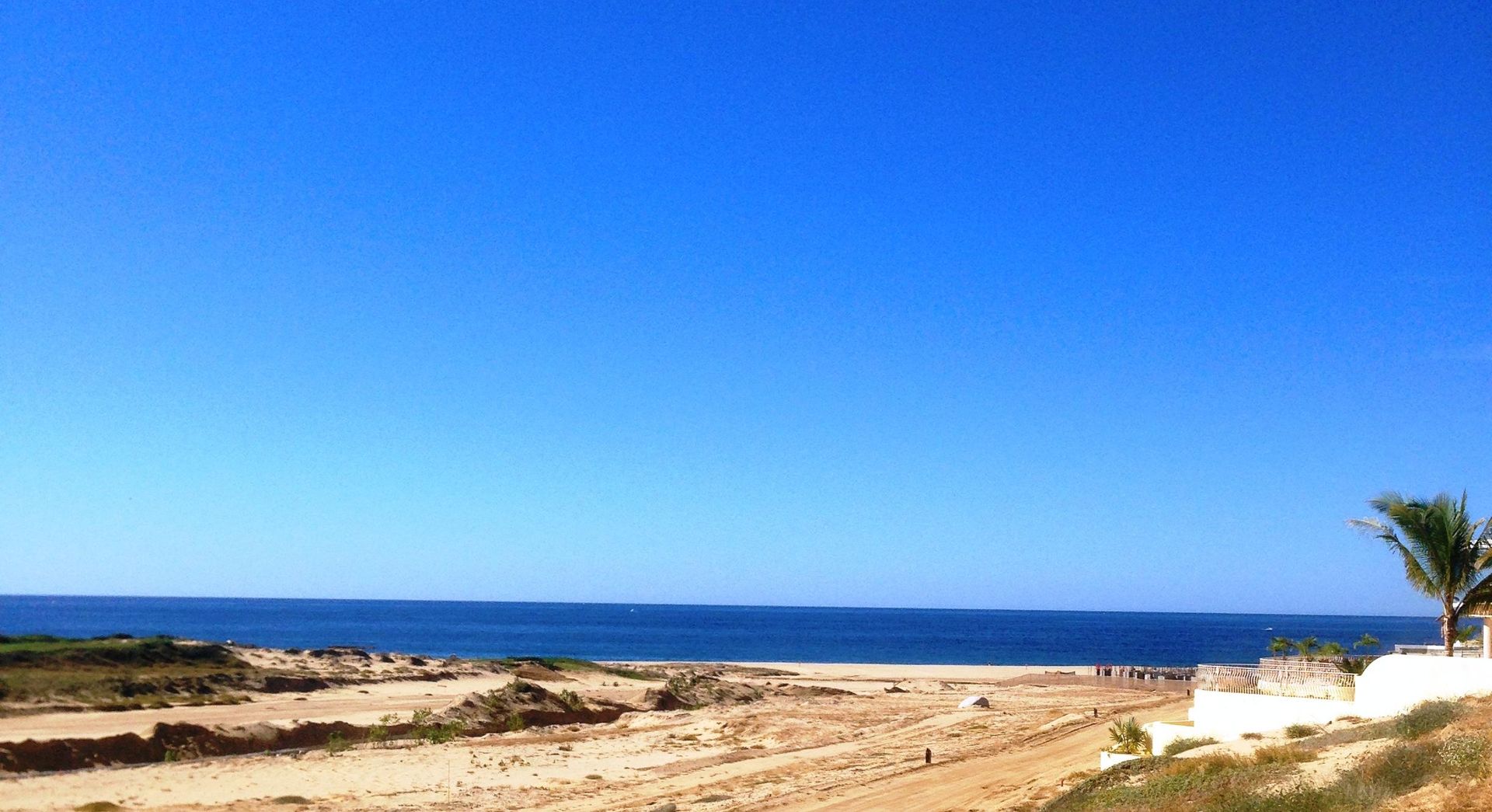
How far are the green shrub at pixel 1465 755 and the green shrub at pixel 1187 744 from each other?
7210 mm

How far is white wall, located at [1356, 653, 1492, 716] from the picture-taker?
18859mm

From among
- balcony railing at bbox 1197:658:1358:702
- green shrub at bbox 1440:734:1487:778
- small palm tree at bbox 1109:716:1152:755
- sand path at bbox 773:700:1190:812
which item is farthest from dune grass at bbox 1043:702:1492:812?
sand path at bbox 773:700:1190:812

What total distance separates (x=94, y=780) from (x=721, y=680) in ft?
107

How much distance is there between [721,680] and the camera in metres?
54.9

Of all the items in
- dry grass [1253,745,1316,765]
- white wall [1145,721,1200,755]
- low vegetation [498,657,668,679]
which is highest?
dry grass [1253,745,1316,765]

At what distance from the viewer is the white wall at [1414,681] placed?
61.9 feet

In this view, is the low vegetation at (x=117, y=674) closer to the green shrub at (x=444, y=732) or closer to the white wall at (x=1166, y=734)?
the green shrub at (x=444, y=732)

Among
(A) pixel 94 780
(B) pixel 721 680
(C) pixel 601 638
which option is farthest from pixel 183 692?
(C) pixel 601 638

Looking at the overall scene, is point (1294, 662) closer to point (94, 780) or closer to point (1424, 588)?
point (1424, 588)

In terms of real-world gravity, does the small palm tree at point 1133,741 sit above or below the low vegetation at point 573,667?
above

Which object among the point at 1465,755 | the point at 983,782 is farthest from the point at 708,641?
the point at 1465,755

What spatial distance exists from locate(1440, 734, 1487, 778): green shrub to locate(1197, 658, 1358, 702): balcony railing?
23.2 feet

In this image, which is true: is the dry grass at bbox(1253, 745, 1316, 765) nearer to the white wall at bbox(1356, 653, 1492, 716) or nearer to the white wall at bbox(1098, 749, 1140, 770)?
the white wall at bbox(1356, 653, 1492, 716)

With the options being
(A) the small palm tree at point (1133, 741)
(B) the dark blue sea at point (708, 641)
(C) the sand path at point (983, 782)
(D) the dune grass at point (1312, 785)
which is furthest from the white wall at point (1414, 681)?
(B) the dark blue sea at point (708, 641)
